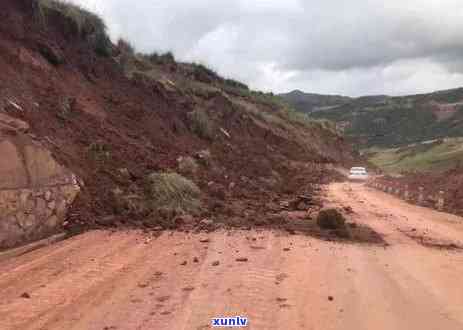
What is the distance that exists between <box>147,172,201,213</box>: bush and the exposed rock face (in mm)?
2436

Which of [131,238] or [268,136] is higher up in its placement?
[268,136]

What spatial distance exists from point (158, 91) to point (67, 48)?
24.6 ft

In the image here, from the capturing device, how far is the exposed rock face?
33.6ft

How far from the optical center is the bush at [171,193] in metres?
14.2

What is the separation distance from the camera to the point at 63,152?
13.3 metres

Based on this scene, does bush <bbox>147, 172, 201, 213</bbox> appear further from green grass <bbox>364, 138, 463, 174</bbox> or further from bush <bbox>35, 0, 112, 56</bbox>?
green grass <bbox>364, 138, 463, 174</bbox>

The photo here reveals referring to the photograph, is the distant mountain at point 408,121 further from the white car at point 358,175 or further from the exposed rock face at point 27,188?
the exposed rock face at point 27,188

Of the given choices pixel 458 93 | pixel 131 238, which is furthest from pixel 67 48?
pixel 458 93

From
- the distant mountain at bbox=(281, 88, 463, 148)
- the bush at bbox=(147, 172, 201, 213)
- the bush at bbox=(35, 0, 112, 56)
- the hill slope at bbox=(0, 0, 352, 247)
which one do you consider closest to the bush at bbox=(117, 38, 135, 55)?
the hill slope at bbox=(0, 0, 352, 247)

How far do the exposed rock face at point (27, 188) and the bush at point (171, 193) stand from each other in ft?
7.99

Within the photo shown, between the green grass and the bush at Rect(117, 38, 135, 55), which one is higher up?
the bush at Rect(117, 38, 135, 55)

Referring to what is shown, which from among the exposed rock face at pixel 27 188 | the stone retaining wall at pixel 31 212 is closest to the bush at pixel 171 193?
the exposed rock face at pixel 27 188

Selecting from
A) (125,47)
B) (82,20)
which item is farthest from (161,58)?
(82,20)

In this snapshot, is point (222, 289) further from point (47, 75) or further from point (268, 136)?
point (268, 136)
